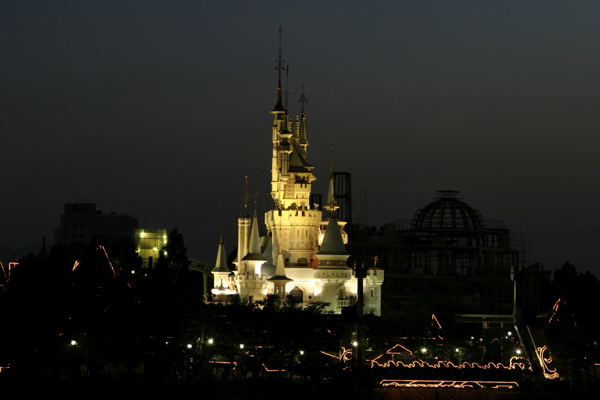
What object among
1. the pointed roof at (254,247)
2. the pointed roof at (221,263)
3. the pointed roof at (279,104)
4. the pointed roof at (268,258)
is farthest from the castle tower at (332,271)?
the pointed roof at (279,104)

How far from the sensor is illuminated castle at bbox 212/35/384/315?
110438 mm

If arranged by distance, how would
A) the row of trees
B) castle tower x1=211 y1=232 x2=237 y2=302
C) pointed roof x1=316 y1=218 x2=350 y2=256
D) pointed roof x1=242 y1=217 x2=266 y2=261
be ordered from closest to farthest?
the row of trees, pointed roof x1=316 y1=218 x2=350 y2=256, castle tower x1=211 y1=232 x2=237 y2=302, pointed roof x1=242 y1=217 x2=266 y2=261

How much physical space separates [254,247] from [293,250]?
7.01 meters

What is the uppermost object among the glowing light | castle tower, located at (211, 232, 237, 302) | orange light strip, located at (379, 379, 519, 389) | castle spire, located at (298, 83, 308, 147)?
castle spire, located at (298, 83, 308, 147)

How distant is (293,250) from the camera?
119 meters

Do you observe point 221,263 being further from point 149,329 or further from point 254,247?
point 149,329

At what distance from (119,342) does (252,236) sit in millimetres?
42940

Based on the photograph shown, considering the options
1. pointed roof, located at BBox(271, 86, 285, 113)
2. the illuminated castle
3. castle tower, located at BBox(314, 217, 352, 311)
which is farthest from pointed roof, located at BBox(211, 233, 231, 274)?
pointed roof, located at BBox(271, 86, 285, 113)

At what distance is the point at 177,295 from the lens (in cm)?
7944

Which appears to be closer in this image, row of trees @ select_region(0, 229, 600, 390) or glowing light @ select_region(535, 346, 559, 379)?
glowing light @ select_region(535, 346, 559, 379)

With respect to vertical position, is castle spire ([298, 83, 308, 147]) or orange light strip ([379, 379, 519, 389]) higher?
castle spire ([298, 83, 308, 147])

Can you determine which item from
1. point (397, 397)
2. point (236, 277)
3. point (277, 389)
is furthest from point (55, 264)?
point (236, 277)

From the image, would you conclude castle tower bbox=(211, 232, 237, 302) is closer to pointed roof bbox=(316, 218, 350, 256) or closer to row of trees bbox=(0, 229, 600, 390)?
pointed roof bbox=(316, 218, 350, 256)

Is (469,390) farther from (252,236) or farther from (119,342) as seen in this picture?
(252,236)
